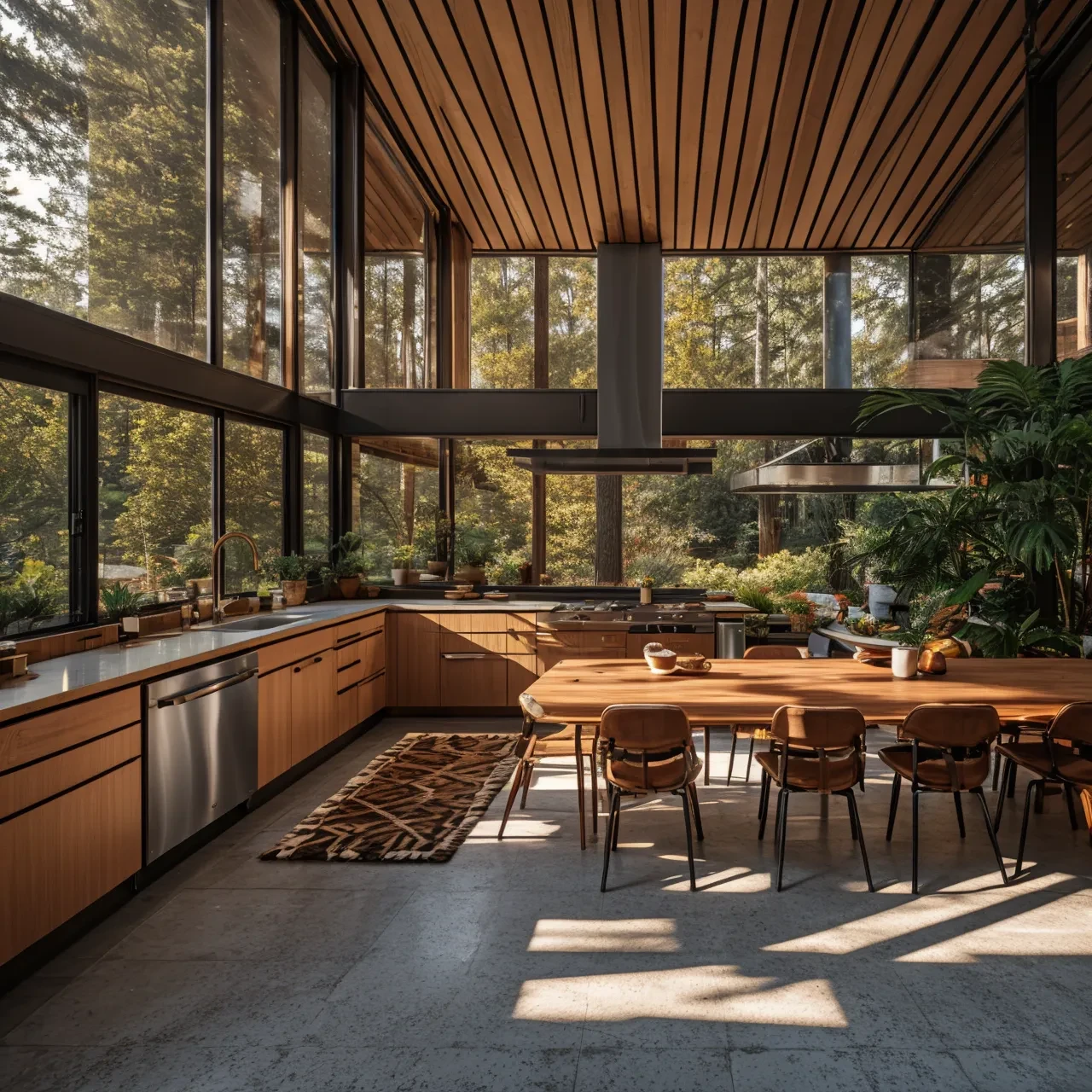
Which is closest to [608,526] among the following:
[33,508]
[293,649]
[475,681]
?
[475,681]

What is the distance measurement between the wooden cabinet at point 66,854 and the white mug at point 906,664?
3.50 metres

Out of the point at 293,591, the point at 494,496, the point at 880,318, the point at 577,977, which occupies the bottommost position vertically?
the point at 577,977

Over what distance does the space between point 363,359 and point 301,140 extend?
179 cm

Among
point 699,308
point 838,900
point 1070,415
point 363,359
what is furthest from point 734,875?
point 699,308

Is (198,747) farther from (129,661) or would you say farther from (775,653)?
(775,653)

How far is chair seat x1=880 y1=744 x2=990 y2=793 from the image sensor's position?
3.68m

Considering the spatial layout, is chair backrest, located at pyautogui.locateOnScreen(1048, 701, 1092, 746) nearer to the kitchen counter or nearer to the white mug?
the white mug

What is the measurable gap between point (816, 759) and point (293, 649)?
297 centimetres

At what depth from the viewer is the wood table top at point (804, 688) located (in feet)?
11.7

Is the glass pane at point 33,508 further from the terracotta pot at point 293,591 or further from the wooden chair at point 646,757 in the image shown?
the wooden chair at point 646,757

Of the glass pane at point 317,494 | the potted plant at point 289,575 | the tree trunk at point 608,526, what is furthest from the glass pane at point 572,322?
the potted plant at point 289,575

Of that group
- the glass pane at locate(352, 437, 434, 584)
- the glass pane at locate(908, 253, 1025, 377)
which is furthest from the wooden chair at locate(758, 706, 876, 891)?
the glass pane at locate(352, 437, 434, 584)

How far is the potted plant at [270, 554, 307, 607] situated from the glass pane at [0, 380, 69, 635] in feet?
7.46

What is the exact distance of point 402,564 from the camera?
26.0 feet
